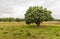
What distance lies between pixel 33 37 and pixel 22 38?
2.36 metres

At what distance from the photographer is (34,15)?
2370 inches

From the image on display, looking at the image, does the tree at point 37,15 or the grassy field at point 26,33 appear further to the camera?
the tree at point 37,15

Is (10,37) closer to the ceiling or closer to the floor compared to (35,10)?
closer to the floor

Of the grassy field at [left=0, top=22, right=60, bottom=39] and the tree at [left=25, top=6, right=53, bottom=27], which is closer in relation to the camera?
the grassy field at [left=0, top=22, right=60, bottom=39]

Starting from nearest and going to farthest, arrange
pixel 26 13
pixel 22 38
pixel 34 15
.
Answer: pixel 22 38 < pixel 34 15 < pixel 26 13

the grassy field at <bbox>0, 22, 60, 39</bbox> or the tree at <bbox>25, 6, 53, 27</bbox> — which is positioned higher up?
the tree at <bbox>25, 6, 53, 27</bbox>

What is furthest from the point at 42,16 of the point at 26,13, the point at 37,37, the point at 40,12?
the point at 37,37

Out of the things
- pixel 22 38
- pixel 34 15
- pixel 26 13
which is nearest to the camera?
pixel 22 38

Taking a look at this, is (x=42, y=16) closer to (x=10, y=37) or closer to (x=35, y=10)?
(x=35, y=10)

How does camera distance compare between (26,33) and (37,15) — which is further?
(37,15)

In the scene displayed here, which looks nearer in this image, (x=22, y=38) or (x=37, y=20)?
(x=22, y=38)

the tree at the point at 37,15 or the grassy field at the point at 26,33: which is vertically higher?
the tree at the point at 37,15

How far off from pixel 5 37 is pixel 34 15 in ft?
99.5

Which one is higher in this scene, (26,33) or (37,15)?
(37,15)
